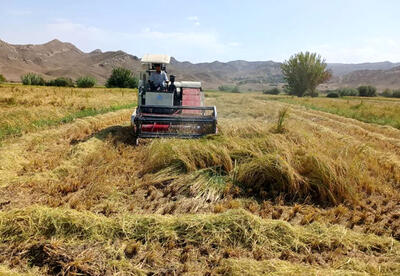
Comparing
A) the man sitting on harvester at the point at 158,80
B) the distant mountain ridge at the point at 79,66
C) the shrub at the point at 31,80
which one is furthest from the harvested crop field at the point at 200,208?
the distant mountain ridge at the point at 79,66

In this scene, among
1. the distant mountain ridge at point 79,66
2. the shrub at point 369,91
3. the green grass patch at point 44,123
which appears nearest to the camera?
the green grass patch at point 44,123

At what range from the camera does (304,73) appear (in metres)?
54.7

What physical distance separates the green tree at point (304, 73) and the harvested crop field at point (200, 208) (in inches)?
2060

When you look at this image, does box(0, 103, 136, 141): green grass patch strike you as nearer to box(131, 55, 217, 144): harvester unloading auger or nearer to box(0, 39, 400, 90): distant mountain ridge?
box(131, 55, 217, 144): harvester unloading auger

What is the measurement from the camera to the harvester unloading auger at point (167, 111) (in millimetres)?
7600

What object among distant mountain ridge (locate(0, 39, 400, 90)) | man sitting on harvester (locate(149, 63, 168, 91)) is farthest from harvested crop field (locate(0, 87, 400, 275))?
distant mountain ridge (locate(0, 39, 400, 90))

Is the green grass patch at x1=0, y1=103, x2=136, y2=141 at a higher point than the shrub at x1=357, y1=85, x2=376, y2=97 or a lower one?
lower

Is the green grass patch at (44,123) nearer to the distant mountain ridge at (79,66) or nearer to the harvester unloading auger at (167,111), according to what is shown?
the harvester unloading auger at (167,111)

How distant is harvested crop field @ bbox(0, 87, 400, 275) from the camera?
112 inches

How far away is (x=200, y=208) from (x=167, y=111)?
4818 mm

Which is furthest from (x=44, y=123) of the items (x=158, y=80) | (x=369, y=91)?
(x=369, y=91)

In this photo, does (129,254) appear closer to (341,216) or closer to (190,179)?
(190,179)

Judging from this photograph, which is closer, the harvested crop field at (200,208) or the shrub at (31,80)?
the harvested crop field at (200,208)

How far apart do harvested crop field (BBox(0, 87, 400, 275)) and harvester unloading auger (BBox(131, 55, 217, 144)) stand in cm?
96
